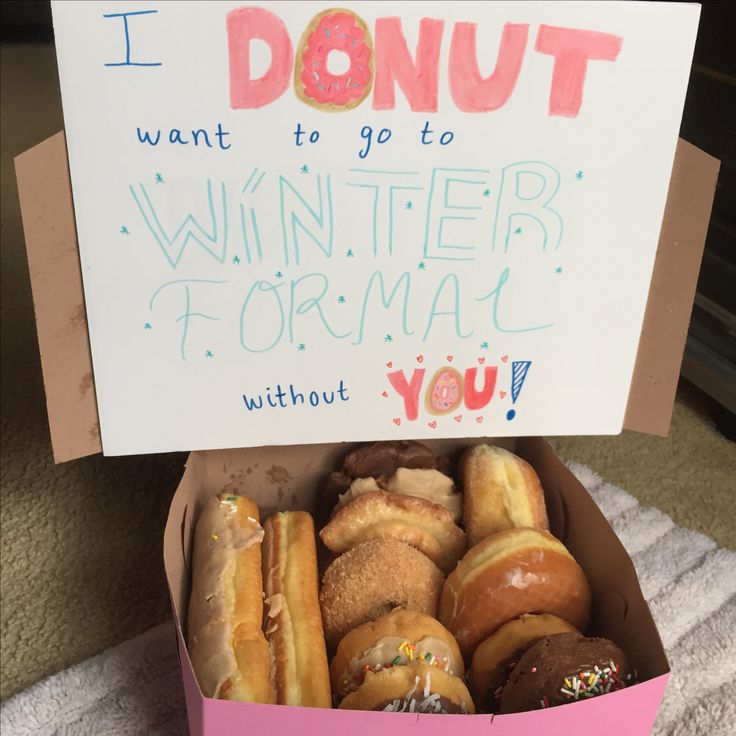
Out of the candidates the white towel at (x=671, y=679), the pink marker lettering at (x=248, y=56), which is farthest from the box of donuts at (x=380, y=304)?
the white towel at (x=671, y=679)

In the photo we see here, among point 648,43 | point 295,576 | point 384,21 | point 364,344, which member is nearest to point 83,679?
point 295,576

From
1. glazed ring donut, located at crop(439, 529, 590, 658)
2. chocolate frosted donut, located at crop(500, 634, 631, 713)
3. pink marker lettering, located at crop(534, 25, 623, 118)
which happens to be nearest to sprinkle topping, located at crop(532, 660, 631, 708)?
chocolate frosted donut, located at crop(500, 634, 631, 713)

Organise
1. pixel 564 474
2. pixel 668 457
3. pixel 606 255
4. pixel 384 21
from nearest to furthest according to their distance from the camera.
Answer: pixel 384 21, pixel 606 255, pixel 564 474, pixel 668 457

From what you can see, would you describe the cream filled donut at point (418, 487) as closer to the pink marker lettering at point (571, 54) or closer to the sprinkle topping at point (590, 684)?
the sprinkle topping at point (590, 684)

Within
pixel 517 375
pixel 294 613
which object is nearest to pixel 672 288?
pixel 517 375

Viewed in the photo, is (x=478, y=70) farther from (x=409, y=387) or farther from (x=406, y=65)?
(x=409, y=387)

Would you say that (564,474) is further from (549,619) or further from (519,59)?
(519,59)

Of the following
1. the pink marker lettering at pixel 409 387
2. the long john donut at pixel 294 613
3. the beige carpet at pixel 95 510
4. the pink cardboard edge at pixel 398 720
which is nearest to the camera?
the pink cardboard edge at pixel 398 720
